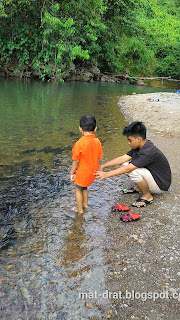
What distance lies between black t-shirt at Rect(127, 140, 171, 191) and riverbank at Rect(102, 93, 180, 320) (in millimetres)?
350

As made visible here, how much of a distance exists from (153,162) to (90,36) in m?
12.6

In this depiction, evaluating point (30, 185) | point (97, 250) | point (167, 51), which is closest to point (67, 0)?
point (30, 185)

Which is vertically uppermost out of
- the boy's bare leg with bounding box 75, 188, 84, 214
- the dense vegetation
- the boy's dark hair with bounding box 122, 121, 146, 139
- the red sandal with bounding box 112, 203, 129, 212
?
the dense vegetation

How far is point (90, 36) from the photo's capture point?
47.0 feet

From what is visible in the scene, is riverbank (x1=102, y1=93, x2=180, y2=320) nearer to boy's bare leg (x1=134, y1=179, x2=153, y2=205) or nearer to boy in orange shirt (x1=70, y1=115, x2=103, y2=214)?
boy's bare leg (x1=134, y1=179, x2=153, y2=205)

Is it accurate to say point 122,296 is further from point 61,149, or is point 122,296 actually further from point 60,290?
point 61,149

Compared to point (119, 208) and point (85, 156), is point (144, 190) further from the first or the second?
point (85, 156)

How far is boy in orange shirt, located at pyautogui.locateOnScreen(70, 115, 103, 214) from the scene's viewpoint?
3.29 m

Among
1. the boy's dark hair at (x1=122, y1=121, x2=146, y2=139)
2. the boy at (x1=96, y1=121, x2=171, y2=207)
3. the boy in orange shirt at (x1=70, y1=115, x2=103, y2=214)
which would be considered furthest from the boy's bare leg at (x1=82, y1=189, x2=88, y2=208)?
the boy's dark hair at (x1=122, y1=121, x2=146, y2=139)

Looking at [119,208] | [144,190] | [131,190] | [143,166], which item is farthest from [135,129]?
[131,190]

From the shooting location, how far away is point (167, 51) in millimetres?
35625

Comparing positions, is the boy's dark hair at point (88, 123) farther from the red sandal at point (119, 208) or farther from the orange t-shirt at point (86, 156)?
the red sandal at point (119, 208)

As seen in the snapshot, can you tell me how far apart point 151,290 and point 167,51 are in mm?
38309

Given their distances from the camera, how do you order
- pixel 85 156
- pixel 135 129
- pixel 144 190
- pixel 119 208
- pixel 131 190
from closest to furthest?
pixel 85 156, pixel 135 129, pixel 119 208, pixel 144 190, pixel 131 190
